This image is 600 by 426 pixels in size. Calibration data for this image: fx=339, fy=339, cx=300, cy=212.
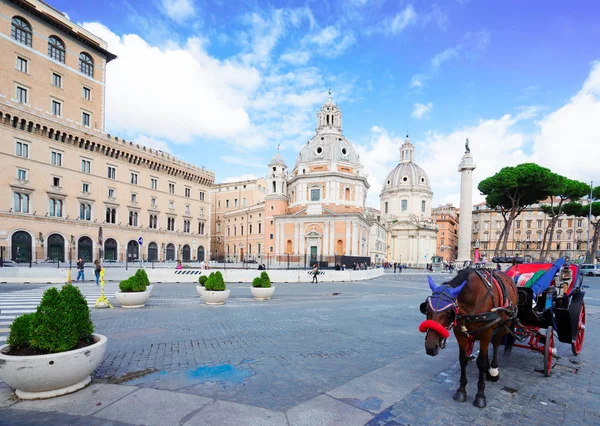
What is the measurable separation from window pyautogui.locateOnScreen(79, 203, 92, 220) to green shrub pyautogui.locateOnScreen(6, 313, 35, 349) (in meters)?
42.3

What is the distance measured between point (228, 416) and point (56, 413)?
6.44 feet

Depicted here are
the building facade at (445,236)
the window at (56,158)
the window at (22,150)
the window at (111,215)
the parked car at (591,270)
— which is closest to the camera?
the window at (22,150)

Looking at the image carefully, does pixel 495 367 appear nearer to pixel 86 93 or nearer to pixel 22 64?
pixel 22 64

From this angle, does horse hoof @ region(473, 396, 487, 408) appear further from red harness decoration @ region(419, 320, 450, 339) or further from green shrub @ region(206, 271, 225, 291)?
green shrub @ region(206, 271, 225, 291)

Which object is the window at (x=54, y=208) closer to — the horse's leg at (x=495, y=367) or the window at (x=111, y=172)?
the window at (x=111, y=172)

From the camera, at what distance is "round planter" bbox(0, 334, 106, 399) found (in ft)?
13.0

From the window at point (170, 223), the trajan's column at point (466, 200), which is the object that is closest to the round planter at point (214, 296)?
the window at point (170, 223)

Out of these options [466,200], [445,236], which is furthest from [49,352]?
[445,236]

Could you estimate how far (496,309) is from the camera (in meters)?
4.38

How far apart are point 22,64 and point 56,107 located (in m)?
5.04

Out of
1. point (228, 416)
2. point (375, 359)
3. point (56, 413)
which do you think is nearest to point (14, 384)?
point (56, 413)

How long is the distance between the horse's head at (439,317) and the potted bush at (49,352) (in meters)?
4.21

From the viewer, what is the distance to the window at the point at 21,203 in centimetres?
3459

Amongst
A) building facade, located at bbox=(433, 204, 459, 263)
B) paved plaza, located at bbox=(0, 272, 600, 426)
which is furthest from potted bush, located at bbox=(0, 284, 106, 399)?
building facade, located at bbox=(433, 204, 459, 263)
